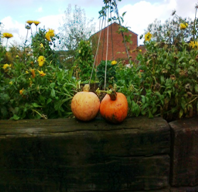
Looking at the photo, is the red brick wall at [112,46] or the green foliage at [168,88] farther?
the red brick wall at [112,46]

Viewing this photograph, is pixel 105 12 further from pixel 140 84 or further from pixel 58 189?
pixel 58 189

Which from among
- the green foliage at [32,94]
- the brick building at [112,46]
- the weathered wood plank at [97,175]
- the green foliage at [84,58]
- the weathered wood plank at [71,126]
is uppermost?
the brick building at [112,46]

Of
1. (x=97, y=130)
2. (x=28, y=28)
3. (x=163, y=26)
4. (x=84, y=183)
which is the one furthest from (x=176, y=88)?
(x=163, y=26)

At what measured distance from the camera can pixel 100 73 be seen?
8.73 feet

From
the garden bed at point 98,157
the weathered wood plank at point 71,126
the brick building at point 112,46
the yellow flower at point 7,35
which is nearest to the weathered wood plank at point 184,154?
the garden bed at point 98,157

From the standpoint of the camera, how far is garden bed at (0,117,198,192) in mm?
1543

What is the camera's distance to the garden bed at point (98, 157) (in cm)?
154

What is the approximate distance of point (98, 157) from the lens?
1.55 m

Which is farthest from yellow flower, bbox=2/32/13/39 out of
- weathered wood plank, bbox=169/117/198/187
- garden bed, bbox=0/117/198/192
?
weathered wood plank, bbox=169/117/198/187

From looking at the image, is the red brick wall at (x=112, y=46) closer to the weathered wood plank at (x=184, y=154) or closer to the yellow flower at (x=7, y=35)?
the yellow flower at (x=7, y=35)

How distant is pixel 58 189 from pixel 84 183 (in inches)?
7.7

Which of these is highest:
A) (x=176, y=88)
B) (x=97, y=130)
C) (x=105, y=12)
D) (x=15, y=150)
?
(x=105, y=12)

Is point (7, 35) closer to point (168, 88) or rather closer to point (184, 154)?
point (168, 88)

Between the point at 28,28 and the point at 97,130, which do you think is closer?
the point at 97,130
